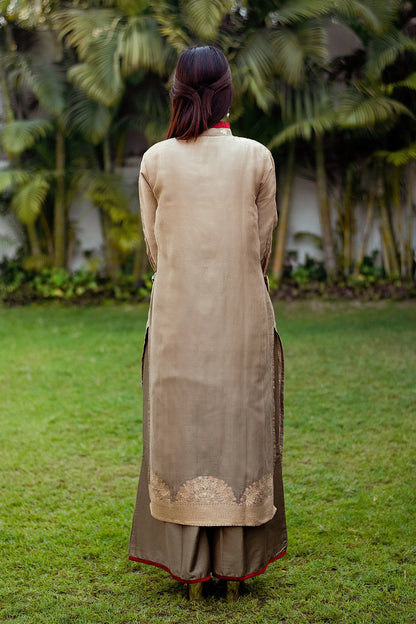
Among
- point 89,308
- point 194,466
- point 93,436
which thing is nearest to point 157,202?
point 194,466

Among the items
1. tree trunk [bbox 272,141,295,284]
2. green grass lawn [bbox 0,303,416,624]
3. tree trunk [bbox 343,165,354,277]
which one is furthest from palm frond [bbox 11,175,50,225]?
tree trunk [bbox 343,165,354,277]

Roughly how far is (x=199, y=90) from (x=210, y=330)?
0.81m

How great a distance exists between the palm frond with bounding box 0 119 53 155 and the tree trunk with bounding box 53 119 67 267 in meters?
0.43

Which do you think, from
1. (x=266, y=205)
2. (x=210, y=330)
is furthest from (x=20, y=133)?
(x=210, y=330)

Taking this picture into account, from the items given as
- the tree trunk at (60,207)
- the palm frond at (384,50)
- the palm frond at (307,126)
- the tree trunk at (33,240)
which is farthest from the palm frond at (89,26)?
the palm frond at (384,50)

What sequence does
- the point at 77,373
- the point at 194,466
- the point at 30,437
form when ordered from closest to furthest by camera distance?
the point at 194,466 → the point at 30,437 → the point at 77,373

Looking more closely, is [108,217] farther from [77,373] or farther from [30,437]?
[30,437]

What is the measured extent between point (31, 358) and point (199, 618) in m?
4.47

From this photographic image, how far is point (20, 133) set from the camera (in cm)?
884

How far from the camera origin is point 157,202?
2.53m

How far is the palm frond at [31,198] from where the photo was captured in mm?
8844

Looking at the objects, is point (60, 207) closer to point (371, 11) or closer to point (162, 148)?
point (371, 11)

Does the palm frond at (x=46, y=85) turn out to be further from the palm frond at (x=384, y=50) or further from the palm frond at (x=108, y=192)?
the palm frond at (x=384, y=50)

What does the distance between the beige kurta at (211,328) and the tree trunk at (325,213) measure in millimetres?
7097
